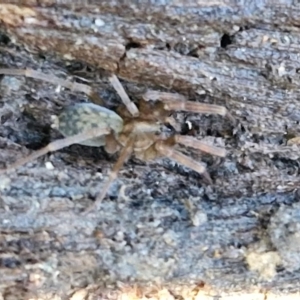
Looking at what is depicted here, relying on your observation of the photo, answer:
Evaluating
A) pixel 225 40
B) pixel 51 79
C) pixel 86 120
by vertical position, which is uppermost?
pixel 225 40

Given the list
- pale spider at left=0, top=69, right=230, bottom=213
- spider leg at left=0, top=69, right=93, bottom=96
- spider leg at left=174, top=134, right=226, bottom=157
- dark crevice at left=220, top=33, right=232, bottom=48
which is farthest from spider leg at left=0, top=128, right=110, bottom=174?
dark crevice at left=220, top=33, right=232, bottom=48

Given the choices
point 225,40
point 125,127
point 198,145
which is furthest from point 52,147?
point 225,40

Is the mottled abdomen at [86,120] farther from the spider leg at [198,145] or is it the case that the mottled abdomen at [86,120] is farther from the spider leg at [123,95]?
the spider leg at [198,145]

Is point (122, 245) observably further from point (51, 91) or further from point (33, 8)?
point (33, 8)

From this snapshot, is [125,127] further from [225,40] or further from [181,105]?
[225,40]

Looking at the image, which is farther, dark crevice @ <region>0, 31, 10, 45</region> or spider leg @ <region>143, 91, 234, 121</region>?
spider leg @ <region>143, 91, 234, 121</region>

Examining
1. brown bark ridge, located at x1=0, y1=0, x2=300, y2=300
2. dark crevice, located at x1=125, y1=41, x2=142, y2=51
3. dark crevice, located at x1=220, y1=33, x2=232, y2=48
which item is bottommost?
brown bark ridge, located at x1=0, y1=0, x2=300, y2=300

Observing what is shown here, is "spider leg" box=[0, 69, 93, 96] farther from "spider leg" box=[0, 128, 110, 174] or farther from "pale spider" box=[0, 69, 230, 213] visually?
"spider leg" box=[0, 128, 110, 174]
